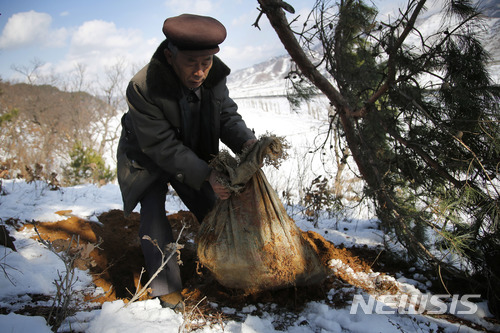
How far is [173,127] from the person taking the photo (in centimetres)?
185

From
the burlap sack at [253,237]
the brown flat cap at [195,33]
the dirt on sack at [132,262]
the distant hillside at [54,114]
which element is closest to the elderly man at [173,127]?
the brown flat cap at [195,33]

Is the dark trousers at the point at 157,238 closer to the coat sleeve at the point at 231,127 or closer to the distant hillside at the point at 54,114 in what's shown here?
the coat sleeve at the point at 231,127

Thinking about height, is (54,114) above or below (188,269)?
above

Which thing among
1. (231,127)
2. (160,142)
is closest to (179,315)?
(160,142)

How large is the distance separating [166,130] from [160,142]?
8cm

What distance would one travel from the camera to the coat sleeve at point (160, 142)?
171 centimetres

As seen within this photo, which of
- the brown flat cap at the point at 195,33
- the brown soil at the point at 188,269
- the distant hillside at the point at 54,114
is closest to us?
the brown flat cap at the point at 195,33

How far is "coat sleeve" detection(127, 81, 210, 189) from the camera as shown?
1711 millimetres

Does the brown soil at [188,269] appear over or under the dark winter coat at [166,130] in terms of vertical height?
under

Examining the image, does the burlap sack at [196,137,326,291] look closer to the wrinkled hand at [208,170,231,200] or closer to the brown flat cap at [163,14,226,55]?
the wrinkled hand at [208,170,231,200]

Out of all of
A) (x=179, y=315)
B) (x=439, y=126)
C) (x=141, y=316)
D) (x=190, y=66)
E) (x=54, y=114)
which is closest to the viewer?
(x=141, y=316)

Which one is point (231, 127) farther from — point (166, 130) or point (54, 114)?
point (54, 114)

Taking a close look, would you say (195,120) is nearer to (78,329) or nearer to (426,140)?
(78,329)

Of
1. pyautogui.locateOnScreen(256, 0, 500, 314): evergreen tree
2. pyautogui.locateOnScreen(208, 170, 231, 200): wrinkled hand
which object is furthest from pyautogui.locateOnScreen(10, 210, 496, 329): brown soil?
pyautogui.locateOnScreen(256, 0, 500, 314): evergreen tree
